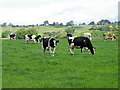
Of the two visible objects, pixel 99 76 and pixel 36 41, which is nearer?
pixel 99 76

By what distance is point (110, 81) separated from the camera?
464 inches

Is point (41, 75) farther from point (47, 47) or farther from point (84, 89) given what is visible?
point (47, 47)

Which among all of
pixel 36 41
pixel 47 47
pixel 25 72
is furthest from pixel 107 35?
pixel 25 72

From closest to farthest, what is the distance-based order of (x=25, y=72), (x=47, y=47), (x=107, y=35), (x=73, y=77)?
(x=73, y=77) → (x=25, y=72) → (x=47, y=47) → (x=107, y=35)

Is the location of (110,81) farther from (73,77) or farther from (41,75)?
(41,75)

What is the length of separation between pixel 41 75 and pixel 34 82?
5.64 feet

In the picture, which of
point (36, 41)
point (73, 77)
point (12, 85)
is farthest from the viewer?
point (36, 41)

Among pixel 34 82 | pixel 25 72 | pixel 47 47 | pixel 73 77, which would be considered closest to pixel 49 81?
pixel 34 82

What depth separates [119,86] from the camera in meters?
10.9

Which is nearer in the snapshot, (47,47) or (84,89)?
(84,89)

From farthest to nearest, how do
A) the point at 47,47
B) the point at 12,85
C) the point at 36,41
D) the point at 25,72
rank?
the point at 36,41 < the point at 47,47 < the point at 25,72 < the point at 12,85

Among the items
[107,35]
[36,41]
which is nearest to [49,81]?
[36,41]

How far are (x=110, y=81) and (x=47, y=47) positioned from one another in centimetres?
1295

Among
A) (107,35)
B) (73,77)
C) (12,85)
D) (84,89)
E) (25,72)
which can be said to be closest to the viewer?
(84,89)
